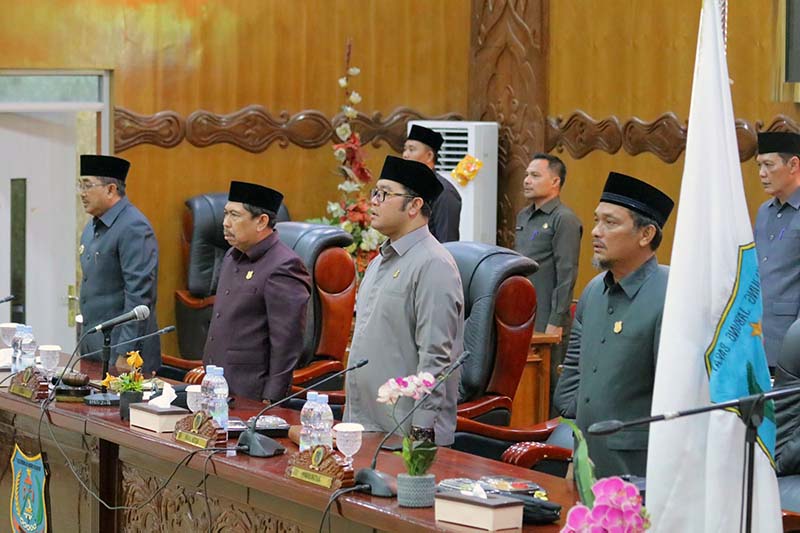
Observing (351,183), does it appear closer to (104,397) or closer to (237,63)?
(237,63)

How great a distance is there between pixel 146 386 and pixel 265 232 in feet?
2.64

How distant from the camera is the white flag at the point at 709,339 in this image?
301cm

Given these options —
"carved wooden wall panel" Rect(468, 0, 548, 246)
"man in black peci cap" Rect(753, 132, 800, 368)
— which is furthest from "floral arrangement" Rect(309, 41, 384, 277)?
Answer: "man in black peci cap" Rect(753, 132, 800, 368)

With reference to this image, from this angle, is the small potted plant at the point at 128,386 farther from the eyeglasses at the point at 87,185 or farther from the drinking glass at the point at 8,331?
the eyeglasses at the point at 87,185

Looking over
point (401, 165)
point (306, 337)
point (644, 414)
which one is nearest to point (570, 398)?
point (644, 414)

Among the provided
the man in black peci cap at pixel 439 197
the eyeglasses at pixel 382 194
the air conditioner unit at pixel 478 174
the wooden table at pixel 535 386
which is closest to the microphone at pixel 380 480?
the eyeglasses at pixel 382 194

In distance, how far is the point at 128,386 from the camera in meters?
4.68

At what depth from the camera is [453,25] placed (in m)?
9.60

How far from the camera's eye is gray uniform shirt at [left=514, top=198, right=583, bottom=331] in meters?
7.50

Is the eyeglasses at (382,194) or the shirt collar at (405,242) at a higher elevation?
the eyeglasses at (382,194)

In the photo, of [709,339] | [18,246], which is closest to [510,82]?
[18,246]

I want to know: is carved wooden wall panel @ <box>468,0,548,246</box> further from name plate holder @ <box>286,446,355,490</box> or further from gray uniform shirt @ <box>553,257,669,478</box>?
name plate holder @ <box>286,446,355,490</box>

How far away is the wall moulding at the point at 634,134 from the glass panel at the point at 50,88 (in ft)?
9.39

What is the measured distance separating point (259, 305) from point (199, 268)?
3233 millimetres
